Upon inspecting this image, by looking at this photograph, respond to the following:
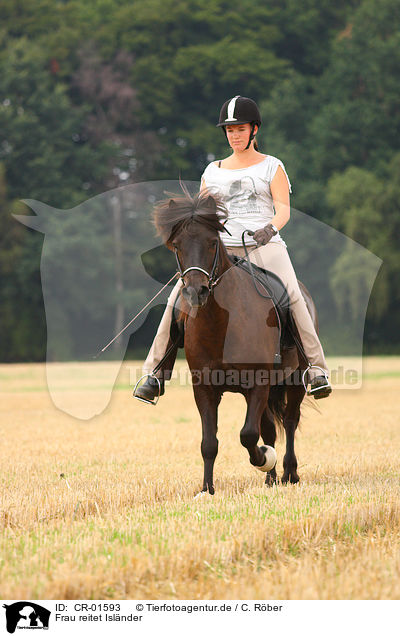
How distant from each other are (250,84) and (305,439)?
40.3 metres

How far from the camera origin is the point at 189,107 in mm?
50125

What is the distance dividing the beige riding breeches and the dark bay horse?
1.12ft

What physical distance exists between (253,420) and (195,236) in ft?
5.35

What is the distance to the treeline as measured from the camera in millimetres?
40781

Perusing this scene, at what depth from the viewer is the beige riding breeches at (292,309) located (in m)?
7.29

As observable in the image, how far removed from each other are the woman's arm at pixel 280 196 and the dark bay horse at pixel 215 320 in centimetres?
58

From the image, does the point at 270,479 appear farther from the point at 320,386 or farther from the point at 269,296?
the point at 269,296

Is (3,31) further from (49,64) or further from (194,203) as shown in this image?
(194,203)

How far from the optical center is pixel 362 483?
7.41m
